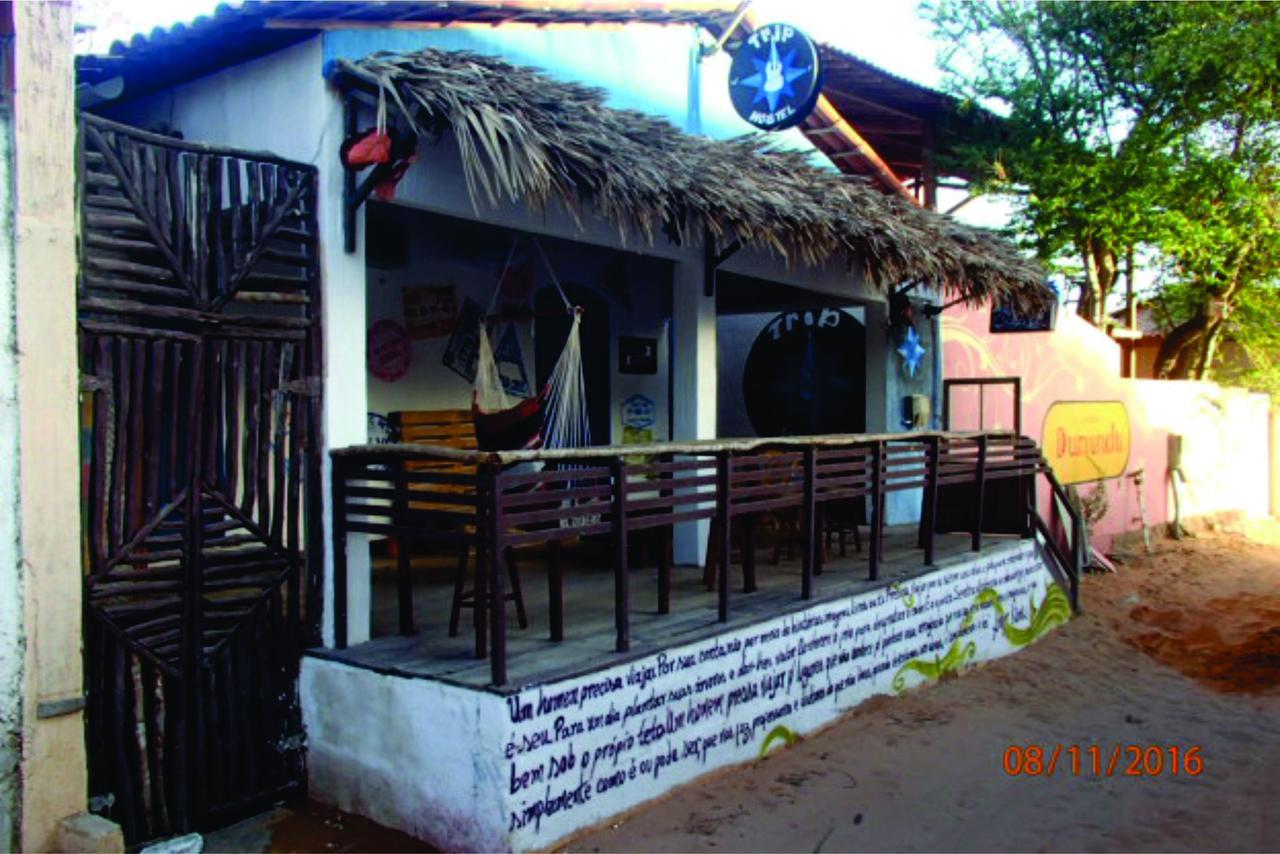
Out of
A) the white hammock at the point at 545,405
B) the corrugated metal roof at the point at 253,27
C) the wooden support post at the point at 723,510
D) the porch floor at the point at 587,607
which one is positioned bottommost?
the porch floor at the point at 587,607

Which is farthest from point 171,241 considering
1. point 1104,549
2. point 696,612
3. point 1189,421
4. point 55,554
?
point 1189,421

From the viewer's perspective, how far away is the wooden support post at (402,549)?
446 centimetres

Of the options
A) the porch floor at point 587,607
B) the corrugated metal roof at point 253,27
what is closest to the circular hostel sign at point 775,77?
the corrugated metal roof at point 253,27

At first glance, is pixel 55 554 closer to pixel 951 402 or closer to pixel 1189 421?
pixel 951 402

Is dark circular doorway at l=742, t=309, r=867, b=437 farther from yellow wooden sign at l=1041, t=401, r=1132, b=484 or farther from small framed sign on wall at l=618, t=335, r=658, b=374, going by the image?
yellow wooden sign at l=1041, t=401, r=1132, b=484

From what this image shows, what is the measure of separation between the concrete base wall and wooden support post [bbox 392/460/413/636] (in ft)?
1.72

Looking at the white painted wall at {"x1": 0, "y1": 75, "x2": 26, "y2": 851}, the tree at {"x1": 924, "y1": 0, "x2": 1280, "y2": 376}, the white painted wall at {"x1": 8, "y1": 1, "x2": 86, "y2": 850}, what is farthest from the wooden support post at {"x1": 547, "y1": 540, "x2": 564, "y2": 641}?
the tree at {"x1": 924, "y1": 0, "x2": 1280, "y2": 376}

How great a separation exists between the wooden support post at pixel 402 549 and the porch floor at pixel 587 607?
0.09m

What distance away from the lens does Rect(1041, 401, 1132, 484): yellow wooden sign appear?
11703 millimetres

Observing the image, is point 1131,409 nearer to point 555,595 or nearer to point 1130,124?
point 1130,124

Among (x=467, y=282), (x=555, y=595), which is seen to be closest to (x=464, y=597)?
(x=555, y=595)

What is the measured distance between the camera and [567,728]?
413cm
